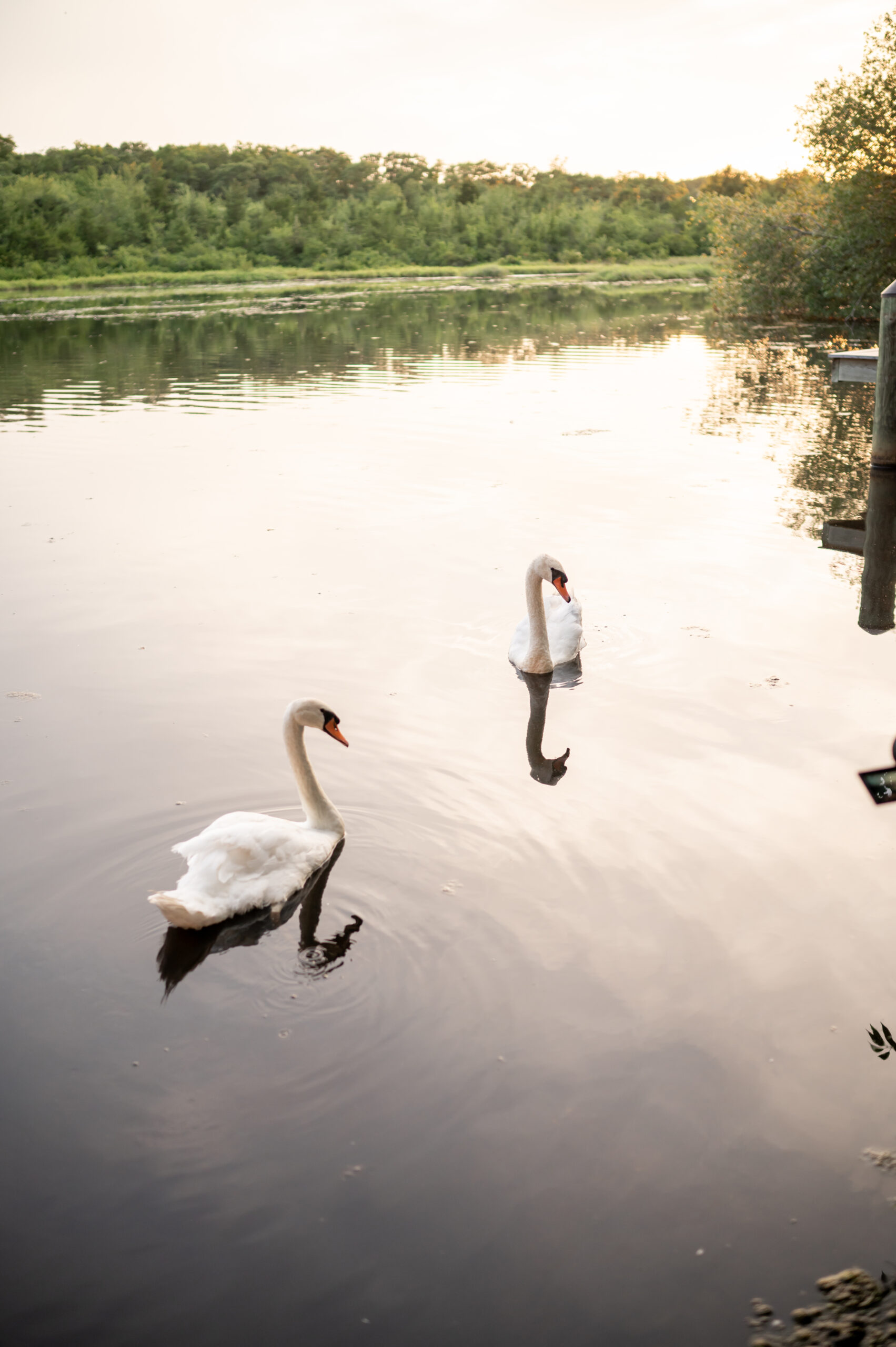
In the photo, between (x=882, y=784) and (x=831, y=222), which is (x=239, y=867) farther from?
(x=831, y=222)

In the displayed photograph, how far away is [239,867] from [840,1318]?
3256 millimetres

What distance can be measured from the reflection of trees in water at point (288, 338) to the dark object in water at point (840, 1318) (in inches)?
807

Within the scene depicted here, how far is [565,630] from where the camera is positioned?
883cm

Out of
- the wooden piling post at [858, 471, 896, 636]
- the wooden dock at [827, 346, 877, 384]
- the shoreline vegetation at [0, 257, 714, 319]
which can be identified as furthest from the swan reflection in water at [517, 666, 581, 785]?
the shoreline vegetation at [0, 257, 714, 319]

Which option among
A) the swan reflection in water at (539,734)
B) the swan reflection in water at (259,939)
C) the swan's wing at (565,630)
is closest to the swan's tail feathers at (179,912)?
the swan reflection in water at (259,939)

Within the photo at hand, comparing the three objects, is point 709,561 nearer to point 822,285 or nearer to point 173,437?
point 173,437

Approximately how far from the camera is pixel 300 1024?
4.89m

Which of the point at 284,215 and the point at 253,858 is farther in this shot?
the point at 284,215

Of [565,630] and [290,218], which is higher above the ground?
[290,218]

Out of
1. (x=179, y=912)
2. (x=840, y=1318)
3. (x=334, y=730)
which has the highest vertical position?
(x=334, y=730)

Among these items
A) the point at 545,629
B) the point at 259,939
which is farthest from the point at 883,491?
the point at 259,939

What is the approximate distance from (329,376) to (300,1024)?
75.6 feet

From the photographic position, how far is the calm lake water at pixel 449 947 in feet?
12.4

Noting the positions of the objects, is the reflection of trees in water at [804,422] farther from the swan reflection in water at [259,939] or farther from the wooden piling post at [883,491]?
the swan reflection in water at [259,939]
